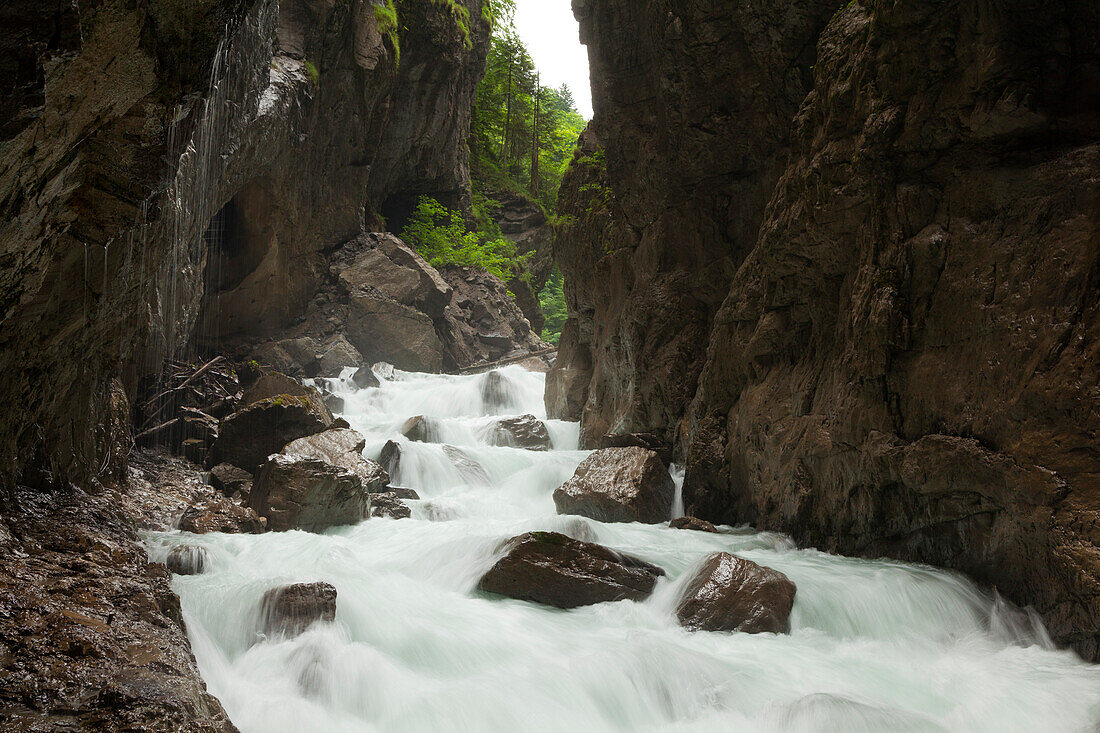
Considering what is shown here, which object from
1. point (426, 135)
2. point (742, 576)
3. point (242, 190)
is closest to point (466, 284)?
point (426, 135)

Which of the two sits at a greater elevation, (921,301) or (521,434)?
(921,301)

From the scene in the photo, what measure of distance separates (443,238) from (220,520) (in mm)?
19139

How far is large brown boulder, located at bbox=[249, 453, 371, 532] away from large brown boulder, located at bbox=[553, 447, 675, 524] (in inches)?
119

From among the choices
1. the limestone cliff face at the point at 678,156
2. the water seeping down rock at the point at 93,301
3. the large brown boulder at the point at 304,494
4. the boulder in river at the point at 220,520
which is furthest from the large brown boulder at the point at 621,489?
the water seeping down rock at the point at 93,301

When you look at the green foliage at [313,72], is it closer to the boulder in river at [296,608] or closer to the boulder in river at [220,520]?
the boulder in river at [220,520]

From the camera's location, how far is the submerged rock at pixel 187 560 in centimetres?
606

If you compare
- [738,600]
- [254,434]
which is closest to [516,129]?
[254,434]

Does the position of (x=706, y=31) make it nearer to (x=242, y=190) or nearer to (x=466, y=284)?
(x=242, y=190)

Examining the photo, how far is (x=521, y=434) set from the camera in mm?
14742

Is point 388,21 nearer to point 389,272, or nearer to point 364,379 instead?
point 389,272

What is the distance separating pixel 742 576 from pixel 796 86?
6830mm

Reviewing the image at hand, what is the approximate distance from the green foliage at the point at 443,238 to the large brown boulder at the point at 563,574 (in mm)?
20446

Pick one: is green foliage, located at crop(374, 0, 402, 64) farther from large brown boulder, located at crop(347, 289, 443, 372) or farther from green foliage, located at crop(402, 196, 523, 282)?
large brown boulder, located at crop(347, 289, 443, 372)

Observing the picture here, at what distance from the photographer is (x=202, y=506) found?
8.12 metres
